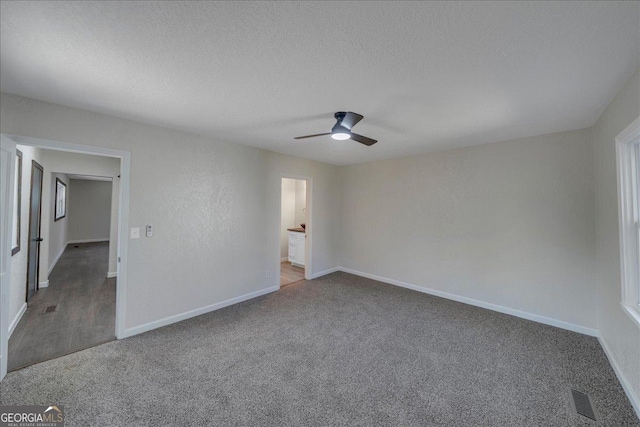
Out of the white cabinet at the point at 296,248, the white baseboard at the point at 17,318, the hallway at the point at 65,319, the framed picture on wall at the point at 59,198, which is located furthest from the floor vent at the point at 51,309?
the white cabinet at the point at 296,248

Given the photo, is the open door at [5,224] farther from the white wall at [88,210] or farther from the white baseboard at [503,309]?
the white wall at [88,210]

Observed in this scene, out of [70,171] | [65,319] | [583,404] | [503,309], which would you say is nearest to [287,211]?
[70,171]

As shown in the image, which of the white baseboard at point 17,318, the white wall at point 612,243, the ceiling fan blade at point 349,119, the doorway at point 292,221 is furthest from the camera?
the doorway at point 292,221

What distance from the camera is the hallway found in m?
2.49

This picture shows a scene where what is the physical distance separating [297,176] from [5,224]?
354 centimetres

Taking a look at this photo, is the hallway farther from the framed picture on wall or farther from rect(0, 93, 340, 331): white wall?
the framed picture on wall

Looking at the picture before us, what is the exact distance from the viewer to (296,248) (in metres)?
5.91

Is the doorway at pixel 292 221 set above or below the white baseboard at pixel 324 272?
above

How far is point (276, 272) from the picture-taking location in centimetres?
443

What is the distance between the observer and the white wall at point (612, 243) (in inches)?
74.4

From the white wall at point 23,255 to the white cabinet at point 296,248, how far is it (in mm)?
4237

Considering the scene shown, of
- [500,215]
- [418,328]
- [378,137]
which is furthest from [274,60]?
[500,215]

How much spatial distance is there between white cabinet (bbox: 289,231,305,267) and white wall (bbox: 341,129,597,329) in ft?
5.14

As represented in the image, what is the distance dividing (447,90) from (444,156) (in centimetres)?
229
